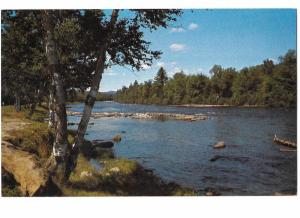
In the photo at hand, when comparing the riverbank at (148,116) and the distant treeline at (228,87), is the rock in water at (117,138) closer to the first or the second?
the riverbank at (148,116)

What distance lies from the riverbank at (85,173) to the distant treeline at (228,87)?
5.66 feet

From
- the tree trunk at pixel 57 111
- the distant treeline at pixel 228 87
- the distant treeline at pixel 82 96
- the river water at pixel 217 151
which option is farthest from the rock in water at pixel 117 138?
the tree trunk at pixel 57 111

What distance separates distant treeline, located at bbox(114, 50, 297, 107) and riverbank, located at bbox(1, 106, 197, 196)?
1.72m

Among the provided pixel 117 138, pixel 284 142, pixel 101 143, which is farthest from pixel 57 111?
pixel 284 142

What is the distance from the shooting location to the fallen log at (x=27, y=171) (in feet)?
25.4

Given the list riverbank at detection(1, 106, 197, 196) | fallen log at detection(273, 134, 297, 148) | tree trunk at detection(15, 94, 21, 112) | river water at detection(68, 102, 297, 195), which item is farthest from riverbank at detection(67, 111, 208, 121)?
fallen log at detection(273, 134, 297, 148)

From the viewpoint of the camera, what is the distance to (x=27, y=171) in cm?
776
